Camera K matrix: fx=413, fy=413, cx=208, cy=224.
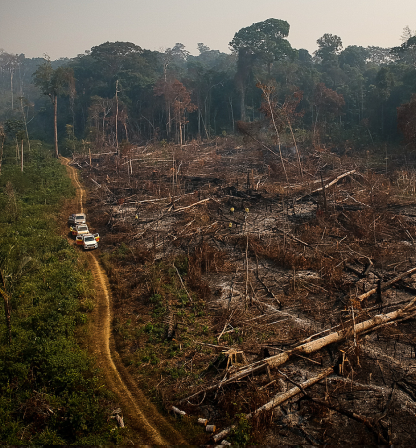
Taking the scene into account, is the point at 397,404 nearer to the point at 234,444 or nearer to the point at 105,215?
the point at 234,444

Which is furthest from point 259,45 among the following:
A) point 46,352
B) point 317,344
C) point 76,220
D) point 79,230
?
point 46,352

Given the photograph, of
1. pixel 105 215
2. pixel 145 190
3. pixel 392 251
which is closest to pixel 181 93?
pixel 145 190

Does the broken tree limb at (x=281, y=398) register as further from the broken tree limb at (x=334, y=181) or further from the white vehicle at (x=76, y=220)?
the white vehicle at (x=76, y=220)

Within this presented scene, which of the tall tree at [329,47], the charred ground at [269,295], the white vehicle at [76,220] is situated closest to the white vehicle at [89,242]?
the charred ground at [269,295]

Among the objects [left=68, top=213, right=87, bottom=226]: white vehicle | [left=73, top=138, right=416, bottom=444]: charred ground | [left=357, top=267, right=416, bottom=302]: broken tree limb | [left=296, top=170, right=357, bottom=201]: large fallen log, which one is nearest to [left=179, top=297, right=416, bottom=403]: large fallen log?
[left=73, top=138, right=416, bottom=444]: charred ground

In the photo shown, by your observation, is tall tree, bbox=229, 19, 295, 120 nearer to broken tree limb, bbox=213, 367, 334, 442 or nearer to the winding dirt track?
the winding dirt track
